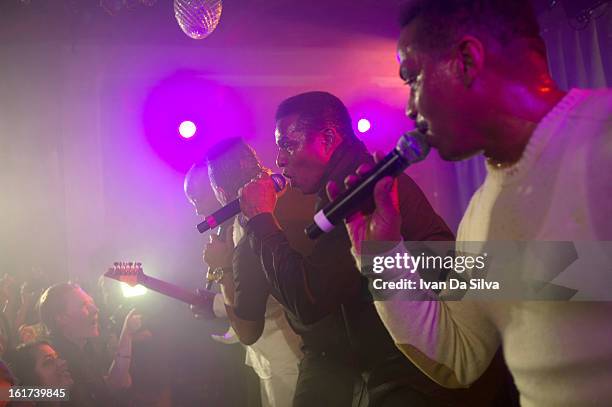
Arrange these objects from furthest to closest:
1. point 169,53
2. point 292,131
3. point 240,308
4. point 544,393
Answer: point 169,53 < point 240,308 < point 292,131 < point 544,393

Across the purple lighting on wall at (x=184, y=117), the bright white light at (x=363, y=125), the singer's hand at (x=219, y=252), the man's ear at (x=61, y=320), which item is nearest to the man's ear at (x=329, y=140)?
the singer's hand at (x=219, y=252)

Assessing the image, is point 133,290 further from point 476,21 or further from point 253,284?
point 476,21

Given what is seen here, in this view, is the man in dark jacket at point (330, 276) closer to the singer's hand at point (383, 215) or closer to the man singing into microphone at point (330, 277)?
the man singing into microphone at point (330, 277)

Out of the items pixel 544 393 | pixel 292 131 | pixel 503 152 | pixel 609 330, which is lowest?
pixel 544 393

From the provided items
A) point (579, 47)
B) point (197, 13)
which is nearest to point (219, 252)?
point (197, 13)

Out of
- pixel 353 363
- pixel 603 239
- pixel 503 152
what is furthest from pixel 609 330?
pixel 353 363

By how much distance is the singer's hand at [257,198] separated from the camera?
1.97 metres

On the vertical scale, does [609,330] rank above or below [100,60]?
below

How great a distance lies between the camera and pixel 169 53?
6324 mm

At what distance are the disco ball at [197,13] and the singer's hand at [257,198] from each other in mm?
1926

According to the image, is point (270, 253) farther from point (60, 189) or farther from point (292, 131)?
point (60, 189)

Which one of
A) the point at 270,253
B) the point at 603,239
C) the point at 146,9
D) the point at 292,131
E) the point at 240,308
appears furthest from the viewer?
the point at 146,9

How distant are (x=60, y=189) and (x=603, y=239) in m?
5.94

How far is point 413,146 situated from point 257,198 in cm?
92
